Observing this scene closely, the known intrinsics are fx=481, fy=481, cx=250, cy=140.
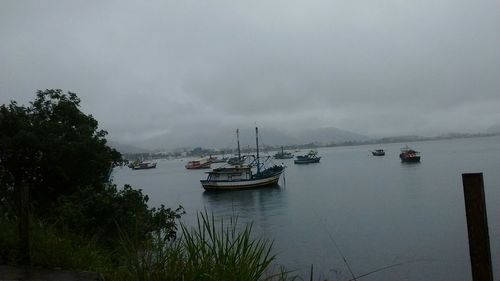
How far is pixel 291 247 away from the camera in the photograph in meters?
25.1

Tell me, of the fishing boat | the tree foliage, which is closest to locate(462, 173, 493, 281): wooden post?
the tree foliage

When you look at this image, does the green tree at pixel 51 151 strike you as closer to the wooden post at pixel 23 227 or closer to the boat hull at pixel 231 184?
the wooden post at pixel 23 227

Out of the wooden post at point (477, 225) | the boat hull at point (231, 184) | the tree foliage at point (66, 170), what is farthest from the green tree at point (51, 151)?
the boat hull at point (231, 184)

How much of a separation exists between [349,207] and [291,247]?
16.3 metres

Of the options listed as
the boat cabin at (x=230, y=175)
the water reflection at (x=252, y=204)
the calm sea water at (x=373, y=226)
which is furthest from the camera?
the boat cabin at (x=230, y=175)

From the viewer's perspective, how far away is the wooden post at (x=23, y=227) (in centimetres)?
623

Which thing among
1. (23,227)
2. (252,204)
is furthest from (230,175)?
(23,227)

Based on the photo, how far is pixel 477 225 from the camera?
5.14m

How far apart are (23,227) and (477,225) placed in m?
5.51

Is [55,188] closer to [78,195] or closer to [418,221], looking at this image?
[78,195]

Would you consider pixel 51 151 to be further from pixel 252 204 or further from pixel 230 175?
pixel 230 175

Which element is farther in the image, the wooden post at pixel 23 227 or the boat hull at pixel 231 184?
the boat hull at pixel 231 184

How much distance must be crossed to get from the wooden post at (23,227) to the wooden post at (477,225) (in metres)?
5.33

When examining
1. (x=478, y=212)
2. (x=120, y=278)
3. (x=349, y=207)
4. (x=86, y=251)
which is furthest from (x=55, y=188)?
(x=349, y=207)
